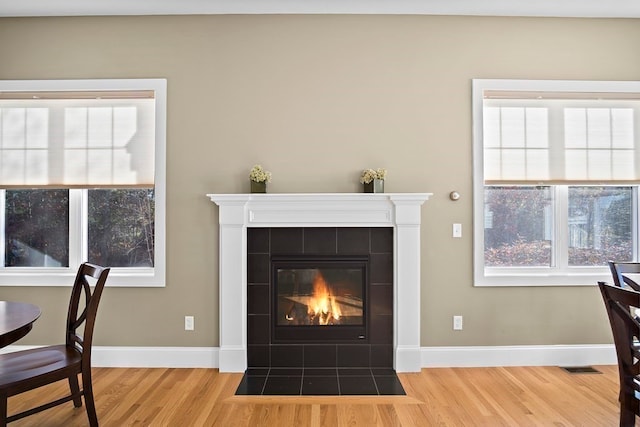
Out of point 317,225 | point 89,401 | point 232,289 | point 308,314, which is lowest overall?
point 89,401

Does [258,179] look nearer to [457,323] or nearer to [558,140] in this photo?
[457,323]

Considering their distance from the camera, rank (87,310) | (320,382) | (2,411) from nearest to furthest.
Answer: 1. (2,411)
2. (87,310)
3. (320,382)

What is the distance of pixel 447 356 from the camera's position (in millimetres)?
3484

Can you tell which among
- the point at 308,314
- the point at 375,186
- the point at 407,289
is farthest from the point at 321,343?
the point at 375,186

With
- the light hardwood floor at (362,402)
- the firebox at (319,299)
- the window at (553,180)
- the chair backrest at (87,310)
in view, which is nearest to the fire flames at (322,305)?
the firebox at (319,299)

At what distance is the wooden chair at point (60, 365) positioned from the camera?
2.05 m

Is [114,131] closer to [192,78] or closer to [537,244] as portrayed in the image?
→ [192,78]

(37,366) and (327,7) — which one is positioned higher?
(327,7)

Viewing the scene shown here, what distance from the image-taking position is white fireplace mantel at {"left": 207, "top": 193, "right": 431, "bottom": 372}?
336 cm

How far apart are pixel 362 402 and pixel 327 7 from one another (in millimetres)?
3003

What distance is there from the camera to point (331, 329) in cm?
345

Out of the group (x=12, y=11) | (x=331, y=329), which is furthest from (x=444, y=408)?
(x=12, y=11)

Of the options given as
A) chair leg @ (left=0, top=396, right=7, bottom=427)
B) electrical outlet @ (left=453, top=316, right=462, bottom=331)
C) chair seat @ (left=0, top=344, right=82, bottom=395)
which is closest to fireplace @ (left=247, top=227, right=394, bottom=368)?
electrical outlet @ (left=453, top=316, right=462, bottom=331)

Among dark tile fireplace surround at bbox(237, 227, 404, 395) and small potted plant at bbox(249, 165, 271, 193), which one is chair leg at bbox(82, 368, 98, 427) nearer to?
dark tile fireplace surround at bbox(237, 227, 404, 395)
